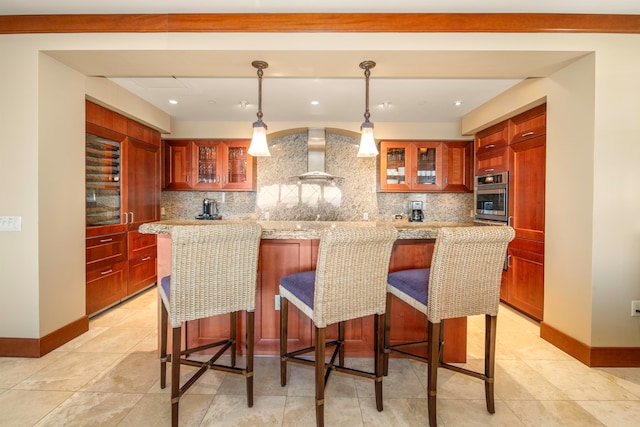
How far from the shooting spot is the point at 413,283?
5.71ft

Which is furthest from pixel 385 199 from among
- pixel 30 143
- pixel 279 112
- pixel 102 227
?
pixel 30 143

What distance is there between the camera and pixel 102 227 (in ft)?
10.1

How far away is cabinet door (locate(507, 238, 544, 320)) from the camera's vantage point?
2910mm

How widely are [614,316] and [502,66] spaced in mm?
2068

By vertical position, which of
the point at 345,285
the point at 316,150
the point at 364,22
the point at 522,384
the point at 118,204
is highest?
the point at 364,22

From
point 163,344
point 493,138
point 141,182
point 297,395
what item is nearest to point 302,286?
point 297,395

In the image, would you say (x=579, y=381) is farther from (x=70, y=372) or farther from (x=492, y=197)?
(x=70, y=372)

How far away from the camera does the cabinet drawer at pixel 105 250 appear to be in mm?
2939

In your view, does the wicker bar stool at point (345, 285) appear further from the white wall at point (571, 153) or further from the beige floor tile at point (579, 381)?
the white wall at point (571, 153)

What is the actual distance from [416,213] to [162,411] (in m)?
3.99

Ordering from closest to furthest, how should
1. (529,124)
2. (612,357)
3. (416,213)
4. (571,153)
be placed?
(612,357) → (571,153) → (529,124) → (416,213)

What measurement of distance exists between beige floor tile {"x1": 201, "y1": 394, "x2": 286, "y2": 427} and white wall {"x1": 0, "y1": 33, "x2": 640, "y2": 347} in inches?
65.3

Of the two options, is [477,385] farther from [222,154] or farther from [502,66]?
[222,154]

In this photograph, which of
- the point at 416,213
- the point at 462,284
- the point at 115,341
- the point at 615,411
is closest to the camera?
the point at 462,284
